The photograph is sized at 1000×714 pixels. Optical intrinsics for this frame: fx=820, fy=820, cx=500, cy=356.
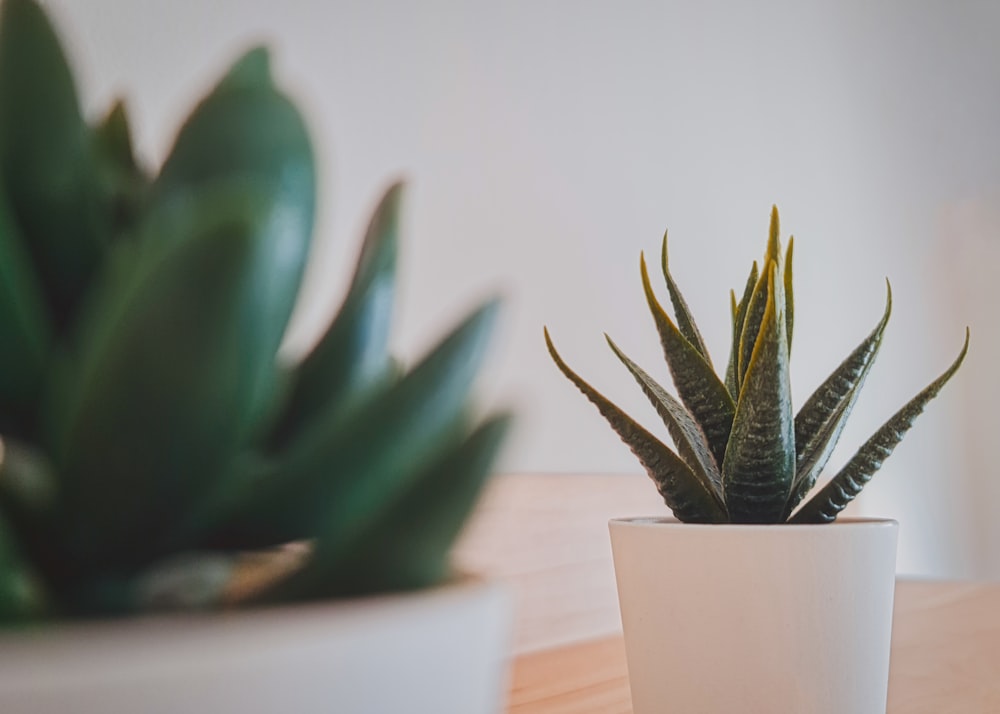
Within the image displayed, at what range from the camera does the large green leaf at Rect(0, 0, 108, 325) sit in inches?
5.8

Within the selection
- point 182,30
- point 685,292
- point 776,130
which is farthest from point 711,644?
point 776,130

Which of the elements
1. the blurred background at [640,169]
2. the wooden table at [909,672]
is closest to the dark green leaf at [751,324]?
the blurred background at [640,169]

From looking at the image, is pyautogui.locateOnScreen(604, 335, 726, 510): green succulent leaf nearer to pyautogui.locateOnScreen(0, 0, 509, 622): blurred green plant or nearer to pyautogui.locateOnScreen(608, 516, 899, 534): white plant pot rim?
pyautogui.locateOnScreen(608, 516, 899, 534): white plant pot rim

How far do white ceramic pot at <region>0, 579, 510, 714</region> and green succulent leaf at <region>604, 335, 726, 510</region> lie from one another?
0.30 metres

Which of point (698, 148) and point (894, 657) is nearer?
point (894, 657)

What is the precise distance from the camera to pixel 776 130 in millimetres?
1187

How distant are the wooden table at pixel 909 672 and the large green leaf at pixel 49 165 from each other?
42 cm

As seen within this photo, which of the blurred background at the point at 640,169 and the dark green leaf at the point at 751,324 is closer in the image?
the dark green leaf at the point at 751,324

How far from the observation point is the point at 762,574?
36cm

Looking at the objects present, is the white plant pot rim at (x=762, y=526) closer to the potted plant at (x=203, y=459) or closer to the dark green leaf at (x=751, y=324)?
the dark green leaf at (x=751, y=324)

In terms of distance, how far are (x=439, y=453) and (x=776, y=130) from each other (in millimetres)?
1185

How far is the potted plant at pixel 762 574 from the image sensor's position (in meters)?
0.35

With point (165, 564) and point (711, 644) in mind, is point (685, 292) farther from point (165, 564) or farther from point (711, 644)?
point (165, 564)

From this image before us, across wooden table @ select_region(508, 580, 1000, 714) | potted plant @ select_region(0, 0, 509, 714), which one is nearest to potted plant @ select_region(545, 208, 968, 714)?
wooden table @ select_region(508, 580, 1000, 714)
